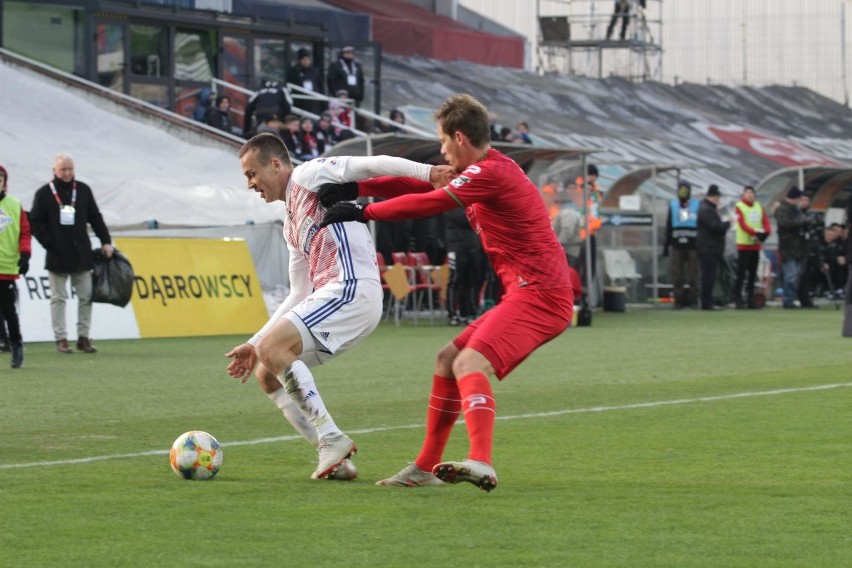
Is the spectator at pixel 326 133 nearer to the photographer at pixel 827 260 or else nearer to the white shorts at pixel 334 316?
the photographer at pixel 827 260

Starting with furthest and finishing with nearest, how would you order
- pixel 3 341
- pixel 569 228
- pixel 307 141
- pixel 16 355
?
pixel 307 141 < pixel 569 228 < pixel 3 341 < pixel 16 355

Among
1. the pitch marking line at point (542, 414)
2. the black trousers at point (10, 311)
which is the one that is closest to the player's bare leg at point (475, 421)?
the pitch marking line at point (542, 414)

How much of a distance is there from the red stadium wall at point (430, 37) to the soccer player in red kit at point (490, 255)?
→ 35.8 m

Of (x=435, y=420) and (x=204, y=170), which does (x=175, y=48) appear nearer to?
(x=204, y=170)

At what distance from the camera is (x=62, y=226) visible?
645 inches

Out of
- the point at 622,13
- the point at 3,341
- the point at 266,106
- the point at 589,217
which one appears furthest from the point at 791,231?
the point at 622,13

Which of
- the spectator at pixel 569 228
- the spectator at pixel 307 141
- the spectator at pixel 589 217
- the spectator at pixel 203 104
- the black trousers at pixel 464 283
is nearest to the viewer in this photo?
the black trousers at pixel 464 283

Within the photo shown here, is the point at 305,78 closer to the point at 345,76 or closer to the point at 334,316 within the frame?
the point at 345,76

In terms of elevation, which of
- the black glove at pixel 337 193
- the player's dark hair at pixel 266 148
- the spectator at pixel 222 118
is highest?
the spectator at pixel 222 118

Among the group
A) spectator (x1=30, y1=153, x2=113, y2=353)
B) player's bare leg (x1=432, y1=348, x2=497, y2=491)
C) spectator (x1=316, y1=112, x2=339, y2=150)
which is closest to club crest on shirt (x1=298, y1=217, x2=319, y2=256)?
player's bare leg (x1=432, y1=348, x2=497, y2=491)

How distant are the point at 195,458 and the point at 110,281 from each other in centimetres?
944

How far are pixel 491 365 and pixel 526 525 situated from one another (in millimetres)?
1098

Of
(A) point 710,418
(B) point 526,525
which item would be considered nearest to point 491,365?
(B) point 526,525

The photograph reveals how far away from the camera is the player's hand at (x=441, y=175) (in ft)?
23.5
